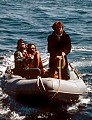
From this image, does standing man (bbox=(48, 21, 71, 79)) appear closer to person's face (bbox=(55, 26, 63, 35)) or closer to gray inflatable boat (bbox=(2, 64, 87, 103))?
person's face (bbox=(55, 26, 63, 35))

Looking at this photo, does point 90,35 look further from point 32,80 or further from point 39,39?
point 32,80

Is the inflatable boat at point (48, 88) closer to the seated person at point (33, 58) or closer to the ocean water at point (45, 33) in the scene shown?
the ocean water at point (45, 33)

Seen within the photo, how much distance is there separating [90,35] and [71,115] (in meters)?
10.9

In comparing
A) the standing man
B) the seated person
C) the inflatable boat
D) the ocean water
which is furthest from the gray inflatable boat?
the standing man

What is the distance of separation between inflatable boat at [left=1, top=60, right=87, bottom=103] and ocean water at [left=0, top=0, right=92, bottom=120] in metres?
0.49

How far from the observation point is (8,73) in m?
12.1

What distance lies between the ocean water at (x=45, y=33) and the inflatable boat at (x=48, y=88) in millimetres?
488

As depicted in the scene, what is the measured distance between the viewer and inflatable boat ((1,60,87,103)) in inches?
408

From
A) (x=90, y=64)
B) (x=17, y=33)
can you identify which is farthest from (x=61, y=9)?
(x=90, y=64)

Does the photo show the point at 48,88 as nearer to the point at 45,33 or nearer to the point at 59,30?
the point at 59,30

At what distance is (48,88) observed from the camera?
406 inches

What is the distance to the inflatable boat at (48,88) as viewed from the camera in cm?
1036

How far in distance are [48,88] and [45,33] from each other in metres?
11.7

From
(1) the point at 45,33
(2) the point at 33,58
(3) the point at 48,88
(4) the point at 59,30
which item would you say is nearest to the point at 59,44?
(4) the point at 59,30
